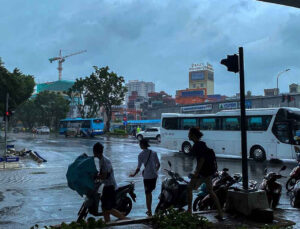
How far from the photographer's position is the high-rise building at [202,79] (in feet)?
581

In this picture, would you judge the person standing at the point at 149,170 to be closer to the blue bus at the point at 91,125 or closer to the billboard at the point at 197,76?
the blue bus at the point at 91,125

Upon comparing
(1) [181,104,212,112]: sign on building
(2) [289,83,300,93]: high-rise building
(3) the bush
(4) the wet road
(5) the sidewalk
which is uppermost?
(2) [289,83,300,93]: high-rise building

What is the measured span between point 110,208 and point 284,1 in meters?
4.94

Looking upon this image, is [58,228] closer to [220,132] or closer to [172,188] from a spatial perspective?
[172,188]

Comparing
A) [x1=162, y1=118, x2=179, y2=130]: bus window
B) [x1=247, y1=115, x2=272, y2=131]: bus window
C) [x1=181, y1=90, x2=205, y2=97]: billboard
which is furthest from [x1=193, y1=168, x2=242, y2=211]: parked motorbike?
[x1=181, y1=90, x2=205, y2=97]: billboard

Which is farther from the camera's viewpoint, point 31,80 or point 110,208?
point 31,80

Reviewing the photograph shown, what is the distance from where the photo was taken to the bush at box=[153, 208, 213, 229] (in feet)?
18.2

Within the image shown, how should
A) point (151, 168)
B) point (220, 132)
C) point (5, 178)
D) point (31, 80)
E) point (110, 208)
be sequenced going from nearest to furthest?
1. point (110, 208)
2. point (151, 168)
3. point (5, 178)
4. point (220, 132)
5. point (31, 80)

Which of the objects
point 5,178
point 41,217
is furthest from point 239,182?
point 5,178

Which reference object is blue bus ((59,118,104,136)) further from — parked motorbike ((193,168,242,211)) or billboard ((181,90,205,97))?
billboard ((181,90,205,97))

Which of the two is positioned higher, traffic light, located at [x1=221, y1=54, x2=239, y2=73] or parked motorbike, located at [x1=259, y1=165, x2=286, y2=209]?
traffic light, located at [x1=221, y1=54, x2=239, y2=73]

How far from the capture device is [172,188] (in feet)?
23.2

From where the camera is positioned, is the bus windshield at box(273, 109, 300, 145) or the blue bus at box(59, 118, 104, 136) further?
the blue bus at box(59, 118, 104, 136)

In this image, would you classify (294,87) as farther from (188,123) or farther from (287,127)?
(287,127)
